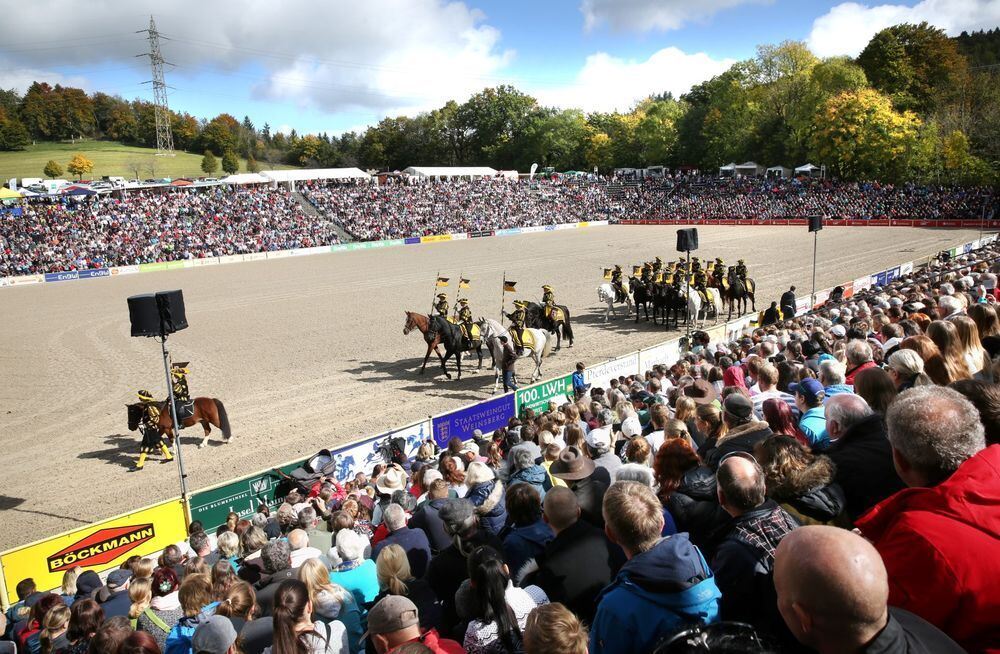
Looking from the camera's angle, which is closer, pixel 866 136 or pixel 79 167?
pixel 866 136

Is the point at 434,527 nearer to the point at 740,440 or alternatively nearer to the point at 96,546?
the point at 740,440

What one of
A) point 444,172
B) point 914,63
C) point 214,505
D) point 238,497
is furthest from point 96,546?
point 914,63

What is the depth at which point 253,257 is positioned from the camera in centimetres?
4581

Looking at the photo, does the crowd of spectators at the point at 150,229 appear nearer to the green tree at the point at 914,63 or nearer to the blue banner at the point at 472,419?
the blue banner at the point at 472,419

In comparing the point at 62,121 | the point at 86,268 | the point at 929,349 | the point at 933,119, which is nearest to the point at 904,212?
the point at 933,119

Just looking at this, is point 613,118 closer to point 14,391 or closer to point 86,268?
point 86,268

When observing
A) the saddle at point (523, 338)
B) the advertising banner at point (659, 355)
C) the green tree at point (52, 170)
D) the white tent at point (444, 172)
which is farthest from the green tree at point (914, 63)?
the green tree at point (52, 170)

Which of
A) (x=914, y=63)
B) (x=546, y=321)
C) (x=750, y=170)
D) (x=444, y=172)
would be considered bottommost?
(x=546, y=321)

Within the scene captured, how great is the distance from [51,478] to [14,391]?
6501 mm

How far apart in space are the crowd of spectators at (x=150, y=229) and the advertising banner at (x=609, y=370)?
38.8 metres

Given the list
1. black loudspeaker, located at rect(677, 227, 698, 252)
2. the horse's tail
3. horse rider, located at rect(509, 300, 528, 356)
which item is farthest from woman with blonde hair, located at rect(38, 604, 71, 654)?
black loudspeaker, located at rect(677, 227, 698, 252)

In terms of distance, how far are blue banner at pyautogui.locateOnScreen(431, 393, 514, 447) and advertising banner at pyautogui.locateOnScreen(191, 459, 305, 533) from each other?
2.47 metres

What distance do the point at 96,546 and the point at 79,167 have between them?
94.5 metres

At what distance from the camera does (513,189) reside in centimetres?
7031
